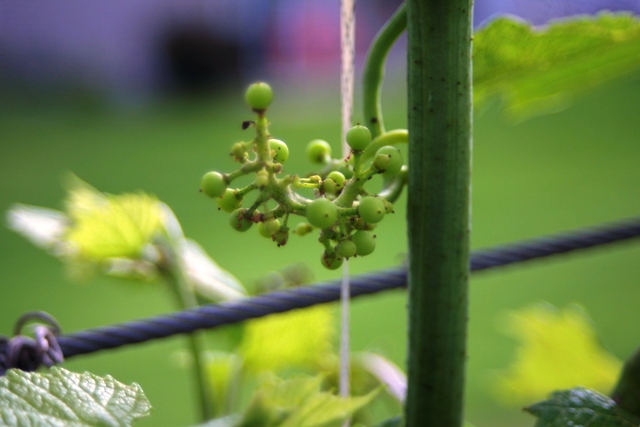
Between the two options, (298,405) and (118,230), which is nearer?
(298,405)

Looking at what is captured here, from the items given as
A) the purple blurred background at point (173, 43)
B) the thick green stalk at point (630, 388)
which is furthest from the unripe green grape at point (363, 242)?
the purple blurred background at point (173, 43)

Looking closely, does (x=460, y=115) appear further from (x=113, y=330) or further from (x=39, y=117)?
(x=39, y=117)

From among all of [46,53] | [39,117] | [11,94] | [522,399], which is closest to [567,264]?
[522,399]

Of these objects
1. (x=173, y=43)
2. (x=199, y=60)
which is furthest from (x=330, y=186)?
(x=173, y=43)

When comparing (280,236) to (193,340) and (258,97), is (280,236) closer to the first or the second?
(258,97)

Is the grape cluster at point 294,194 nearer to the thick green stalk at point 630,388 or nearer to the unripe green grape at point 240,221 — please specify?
the unripe green grape at point 240,221

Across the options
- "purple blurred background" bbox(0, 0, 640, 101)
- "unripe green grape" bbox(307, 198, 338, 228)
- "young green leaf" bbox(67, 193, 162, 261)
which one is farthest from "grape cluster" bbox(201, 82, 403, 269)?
"purple blurred background" bbox(0, 0, 640, 101)

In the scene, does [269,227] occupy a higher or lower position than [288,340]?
higher

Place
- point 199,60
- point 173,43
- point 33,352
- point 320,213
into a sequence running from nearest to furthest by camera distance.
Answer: point 320,213 → point 33,352 → point 199,60 → point 173,43
